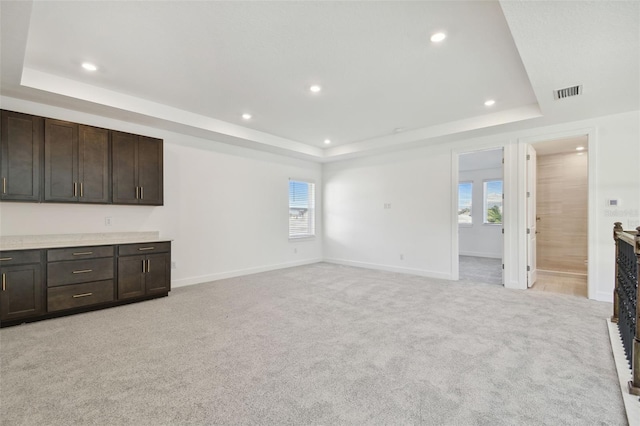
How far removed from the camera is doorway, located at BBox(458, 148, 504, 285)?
7977 millimetres

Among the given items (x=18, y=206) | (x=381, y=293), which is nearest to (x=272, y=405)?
(x=381, y=293)

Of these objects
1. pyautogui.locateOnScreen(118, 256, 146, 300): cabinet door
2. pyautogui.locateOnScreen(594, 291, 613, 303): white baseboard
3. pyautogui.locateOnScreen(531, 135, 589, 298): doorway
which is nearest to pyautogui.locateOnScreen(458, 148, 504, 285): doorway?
pyautogui.locateOnScreen(531, 135, 589, 298): doorway

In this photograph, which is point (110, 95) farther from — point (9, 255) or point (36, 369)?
point (36, 369)

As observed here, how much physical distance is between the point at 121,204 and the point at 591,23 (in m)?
5.38

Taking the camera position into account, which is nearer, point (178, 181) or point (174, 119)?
point (174, 119)

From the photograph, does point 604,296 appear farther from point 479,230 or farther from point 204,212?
point 204,212

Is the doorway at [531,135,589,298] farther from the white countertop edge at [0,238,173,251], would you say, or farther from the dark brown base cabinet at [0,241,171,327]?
the white countertop edge at [0,238,173,251]

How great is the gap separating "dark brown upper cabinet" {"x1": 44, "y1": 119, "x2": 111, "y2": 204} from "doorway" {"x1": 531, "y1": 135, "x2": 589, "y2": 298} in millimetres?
7297

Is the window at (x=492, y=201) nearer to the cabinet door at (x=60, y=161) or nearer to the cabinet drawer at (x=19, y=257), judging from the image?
the cabinet door at (x=60, y=161)

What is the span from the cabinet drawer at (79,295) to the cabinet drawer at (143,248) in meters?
0.41

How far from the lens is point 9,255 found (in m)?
3.06

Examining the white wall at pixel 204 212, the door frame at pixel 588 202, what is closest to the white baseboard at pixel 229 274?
the white wall at pixel 204 212

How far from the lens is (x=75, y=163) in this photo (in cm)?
365

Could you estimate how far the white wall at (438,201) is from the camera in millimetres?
3945
